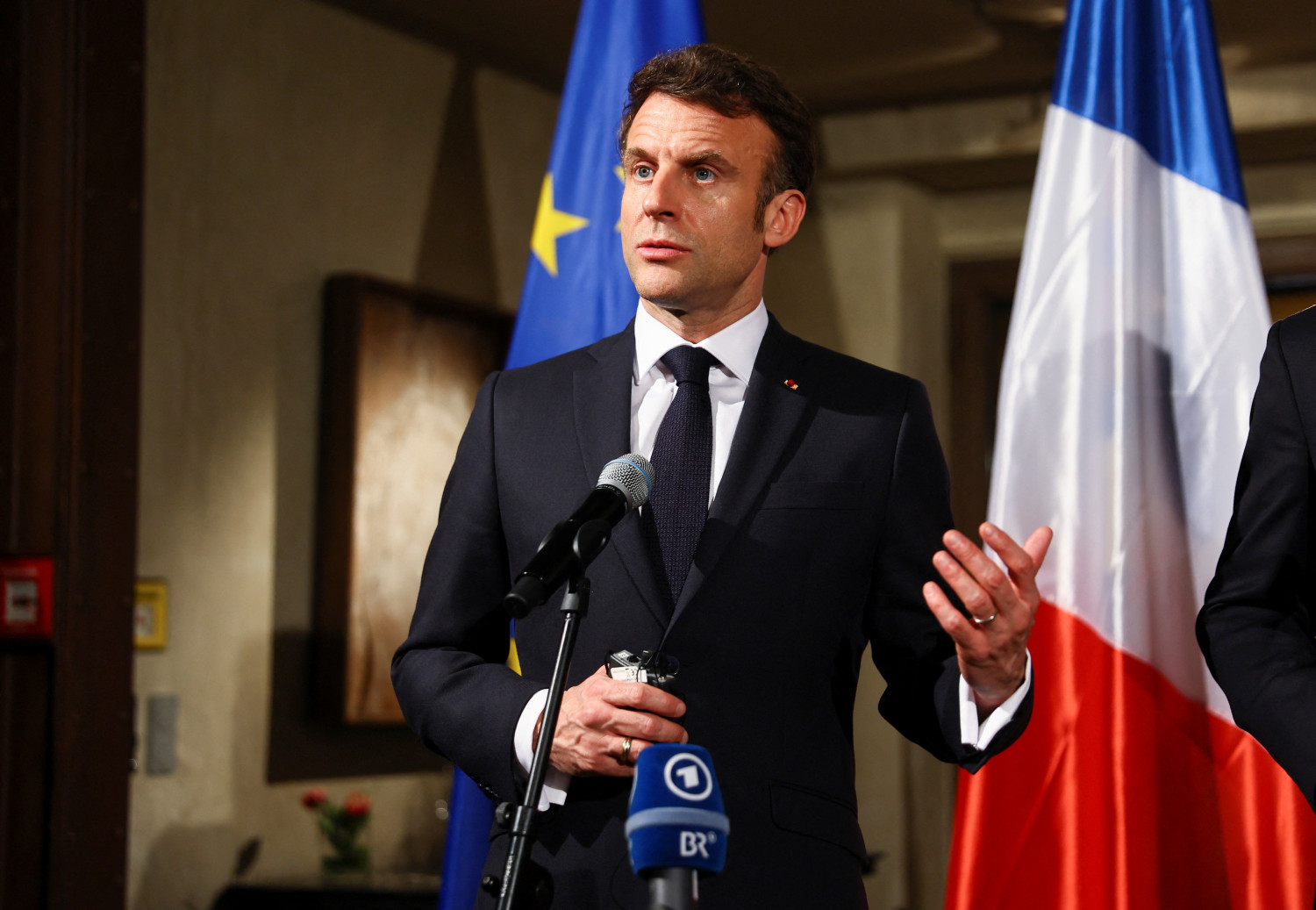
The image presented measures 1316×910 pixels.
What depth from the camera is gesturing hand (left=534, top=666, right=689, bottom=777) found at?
127 cm

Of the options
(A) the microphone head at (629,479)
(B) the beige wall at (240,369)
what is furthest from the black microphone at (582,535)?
(B) the beige wall at (240,369)

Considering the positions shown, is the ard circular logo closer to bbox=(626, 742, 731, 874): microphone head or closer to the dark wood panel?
bbox=(626, 742, 731, 874): microphone head

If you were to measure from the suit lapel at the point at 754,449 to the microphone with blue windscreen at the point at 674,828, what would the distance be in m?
0.41

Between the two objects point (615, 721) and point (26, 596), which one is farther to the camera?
point (26, 596)

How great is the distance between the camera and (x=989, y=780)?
2.19 meters

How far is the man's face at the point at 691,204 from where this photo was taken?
1.48 metres

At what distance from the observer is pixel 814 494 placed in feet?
4.79

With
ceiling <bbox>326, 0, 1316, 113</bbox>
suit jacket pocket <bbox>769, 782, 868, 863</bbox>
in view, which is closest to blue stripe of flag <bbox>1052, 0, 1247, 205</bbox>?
suit jacket pocket <bbox>769, 782, 868, 863</bbox>

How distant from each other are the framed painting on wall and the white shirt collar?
2298 mm

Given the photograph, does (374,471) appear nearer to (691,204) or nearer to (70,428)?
(70,428)

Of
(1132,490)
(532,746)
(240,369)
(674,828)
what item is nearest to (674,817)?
(674,828)

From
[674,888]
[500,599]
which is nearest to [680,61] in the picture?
[500,599]

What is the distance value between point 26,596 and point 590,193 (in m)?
1.40

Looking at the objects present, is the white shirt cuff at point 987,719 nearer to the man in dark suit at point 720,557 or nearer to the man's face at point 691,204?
the man in dark suit at point 720,557
